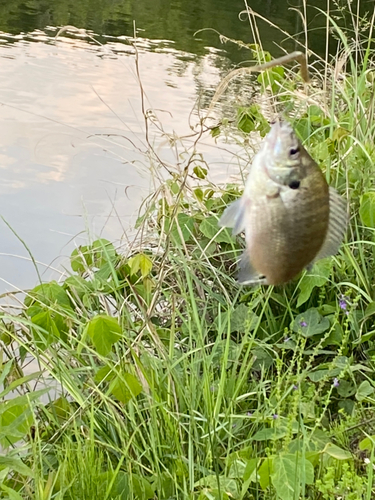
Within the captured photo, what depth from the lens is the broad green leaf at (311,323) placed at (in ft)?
5.75

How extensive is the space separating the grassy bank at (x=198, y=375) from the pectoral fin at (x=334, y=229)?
410mm

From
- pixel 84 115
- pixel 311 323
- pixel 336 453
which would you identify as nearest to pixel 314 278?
pixel 311 323

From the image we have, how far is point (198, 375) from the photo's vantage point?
168 centimetres

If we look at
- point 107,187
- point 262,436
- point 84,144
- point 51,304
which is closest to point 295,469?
point 262,436

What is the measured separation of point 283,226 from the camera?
695 mm

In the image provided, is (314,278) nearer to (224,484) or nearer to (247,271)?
(224,484)

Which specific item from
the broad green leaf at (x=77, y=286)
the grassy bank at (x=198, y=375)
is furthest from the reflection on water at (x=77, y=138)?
the grassy bank at (x=198, y=375)

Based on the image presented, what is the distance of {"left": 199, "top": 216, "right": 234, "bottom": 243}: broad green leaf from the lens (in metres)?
1.88

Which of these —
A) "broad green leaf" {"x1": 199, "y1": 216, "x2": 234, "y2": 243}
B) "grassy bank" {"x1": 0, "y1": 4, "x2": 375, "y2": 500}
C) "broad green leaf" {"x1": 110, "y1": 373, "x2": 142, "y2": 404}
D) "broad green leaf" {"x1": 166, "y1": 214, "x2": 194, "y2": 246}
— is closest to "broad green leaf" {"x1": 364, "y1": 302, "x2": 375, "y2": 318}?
"grassy bank" {"x1": 0, "y1": 4, "x2": 375, "y2": 500}

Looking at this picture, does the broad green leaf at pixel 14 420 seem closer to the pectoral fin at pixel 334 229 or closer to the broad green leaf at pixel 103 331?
the broad green leaf at pixel 103 331

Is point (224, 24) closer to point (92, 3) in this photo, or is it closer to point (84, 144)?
point (92, 3)

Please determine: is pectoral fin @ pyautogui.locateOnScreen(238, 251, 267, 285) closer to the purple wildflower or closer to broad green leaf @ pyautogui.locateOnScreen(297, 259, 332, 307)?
the purple wildflower

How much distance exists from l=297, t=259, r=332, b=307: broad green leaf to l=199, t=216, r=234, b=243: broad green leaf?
26 centimetres

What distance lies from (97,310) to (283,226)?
1.36 m
